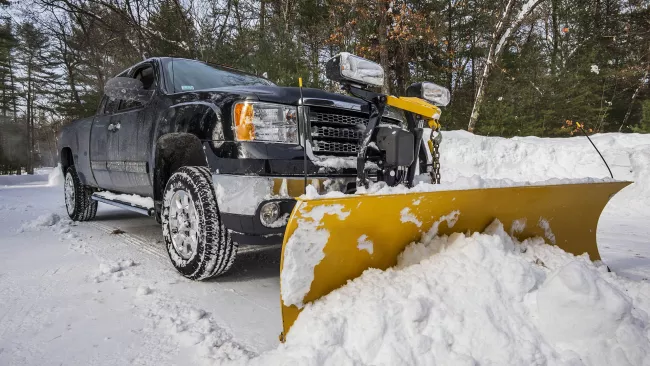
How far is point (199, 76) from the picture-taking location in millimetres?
3607

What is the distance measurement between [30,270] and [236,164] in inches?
86.4

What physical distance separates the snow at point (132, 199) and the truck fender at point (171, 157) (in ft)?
0.62

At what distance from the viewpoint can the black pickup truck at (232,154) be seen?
2277 millimetres

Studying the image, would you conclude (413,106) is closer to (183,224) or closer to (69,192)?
(183,224)

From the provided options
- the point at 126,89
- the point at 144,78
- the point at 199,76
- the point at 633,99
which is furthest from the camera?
the point at 633,99

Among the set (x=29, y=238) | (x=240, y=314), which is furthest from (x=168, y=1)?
(x=240, y=314)

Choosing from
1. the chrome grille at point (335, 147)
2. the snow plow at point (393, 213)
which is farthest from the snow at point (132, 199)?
the snow plow at point (393, 213)

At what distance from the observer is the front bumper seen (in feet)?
7.25

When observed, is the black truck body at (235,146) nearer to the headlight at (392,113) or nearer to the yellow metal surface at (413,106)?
the headlight at (392,113)

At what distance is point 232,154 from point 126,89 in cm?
166

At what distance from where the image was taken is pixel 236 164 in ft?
7.57

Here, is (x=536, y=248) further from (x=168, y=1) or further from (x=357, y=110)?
(x=168, y=1)

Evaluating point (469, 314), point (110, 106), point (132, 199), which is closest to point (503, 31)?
point (110, 106)

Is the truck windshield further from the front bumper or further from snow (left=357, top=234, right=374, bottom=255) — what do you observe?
snow (left=357, top=234, right=374, bottom=255)
